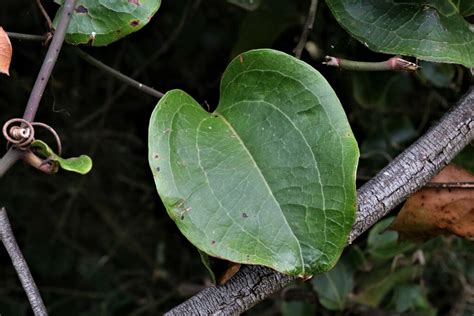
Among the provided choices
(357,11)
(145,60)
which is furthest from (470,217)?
(145,60)

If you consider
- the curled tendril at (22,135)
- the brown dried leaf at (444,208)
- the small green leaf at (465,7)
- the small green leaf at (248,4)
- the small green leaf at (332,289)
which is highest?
the curled tendril at (22,135)

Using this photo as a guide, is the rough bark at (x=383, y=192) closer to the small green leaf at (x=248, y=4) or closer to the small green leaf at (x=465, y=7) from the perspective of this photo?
the small green leaf at (x=465, y=7)

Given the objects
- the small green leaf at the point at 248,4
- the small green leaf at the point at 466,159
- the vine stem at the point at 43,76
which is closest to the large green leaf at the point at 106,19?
the vine stem at the point at 43,76

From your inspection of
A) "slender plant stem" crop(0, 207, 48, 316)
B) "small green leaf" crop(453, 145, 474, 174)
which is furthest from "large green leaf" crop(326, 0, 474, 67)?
"slender plant stem" crop(0, 207, 48, 316)

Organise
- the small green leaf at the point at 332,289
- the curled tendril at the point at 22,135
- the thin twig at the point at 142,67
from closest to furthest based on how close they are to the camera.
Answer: the curled tendril at the point at 22,135 < the small green leaf at the point at 332,289 < the thin twig at the point at 142,67

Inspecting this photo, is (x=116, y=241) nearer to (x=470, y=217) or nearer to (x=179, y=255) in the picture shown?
(x=179, y=255)

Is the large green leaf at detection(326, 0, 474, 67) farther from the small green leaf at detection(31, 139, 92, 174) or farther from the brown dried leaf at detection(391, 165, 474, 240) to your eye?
the small green leaf at detection(31, 139, 92, 174)

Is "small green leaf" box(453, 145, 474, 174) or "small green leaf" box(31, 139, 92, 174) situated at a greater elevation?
"small green leaf" box(31, 139, 92, 174)
